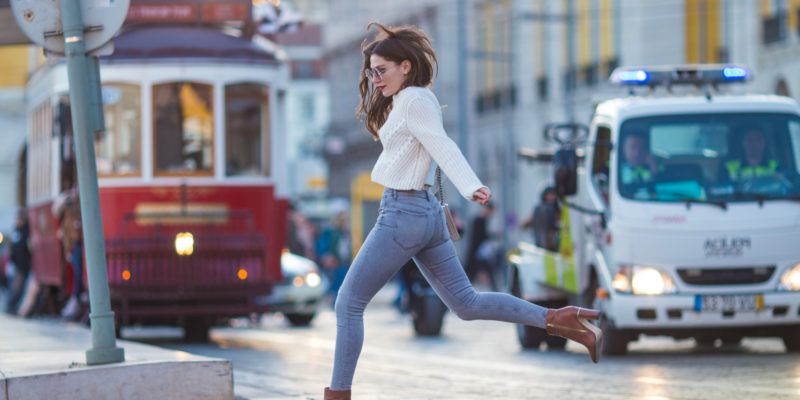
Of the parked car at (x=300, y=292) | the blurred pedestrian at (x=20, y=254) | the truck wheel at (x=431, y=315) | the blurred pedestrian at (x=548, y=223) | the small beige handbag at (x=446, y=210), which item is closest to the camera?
the small beige handbag at (x=446, y=210)

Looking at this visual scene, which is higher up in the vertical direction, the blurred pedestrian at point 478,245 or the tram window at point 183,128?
the tram window at point 183,128

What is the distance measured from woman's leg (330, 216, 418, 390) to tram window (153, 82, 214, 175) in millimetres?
10711

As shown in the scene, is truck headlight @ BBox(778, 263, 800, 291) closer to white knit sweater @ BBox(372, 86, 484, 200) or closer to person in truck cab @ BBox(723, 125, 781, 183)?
person in truck cab @ BBox(723, 125, 781, 183)

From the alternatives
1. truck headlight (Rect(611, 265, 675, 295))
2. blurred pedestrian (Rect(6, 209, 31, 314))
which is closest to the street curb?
truck headlight (Rect(611, 265, 675, 295))

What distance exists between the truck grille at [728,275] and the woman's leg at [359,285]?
726cm

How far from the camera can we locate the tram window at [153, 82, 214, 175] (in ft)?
63.7

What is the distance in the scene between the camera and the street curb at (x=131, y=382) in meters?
9.90

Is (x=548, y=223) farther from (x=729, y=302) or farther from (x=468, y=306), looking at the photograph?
(x=468, y=306)

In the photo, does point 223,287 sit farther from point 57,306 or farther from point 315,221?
point 315,221

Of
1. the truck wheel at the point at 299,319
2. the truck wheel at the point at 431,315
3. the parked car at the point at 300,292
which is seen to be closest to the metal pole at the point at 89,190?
the truck wheel at the point at 431,315

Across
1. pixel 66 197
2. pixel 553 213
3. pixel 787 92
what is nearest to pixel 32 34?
pixel 553 213

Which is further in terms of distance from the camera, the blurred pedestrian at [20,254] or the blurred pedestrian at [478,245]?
Result: the blurred pedestrian at [20,254]

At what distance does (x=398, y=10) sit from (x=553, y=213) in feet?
184

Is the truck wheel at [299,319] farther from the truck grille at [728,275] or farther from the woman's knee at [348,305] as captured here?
the woman's knee at [348,305]
